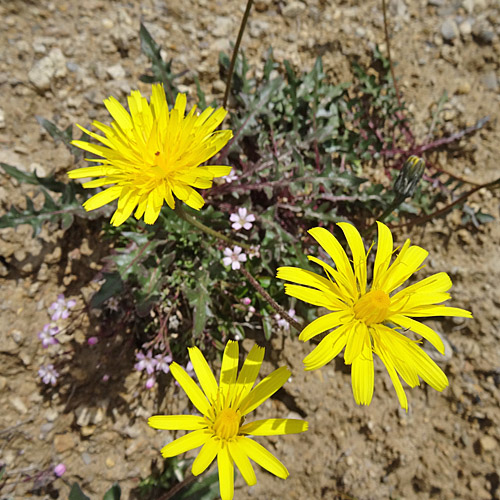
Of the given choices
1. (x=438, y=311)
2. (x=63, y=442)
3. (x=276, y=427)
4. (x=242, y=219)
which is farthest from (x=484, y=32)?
(x=63, y=442)

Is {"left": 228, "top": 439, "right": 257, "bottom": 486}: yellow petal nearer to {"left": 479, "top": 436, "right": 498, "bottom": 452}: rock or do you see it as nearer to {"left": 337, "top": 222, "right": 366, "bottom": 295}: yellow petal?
{"left": 337, "top": 222, "right": 366, "bottom": 295}: yellow petal

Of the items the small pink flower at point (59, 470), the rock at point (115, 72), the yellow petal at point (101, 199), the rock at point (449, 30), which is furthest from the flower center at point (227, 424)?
the rock at point (449, 30)

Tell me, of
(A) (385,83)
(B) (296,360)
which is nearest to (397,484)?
(B) (296,360)

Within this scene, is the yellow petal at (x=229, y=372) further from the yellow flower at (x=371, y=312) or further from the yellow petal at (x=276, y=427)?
the yellow flower at (x=371, y=312)

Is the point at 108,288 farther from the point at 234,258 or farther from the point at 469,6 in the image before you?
the point at 469,6

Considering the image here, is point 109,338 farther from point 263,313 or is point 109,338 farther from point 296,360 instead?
point 296,360
